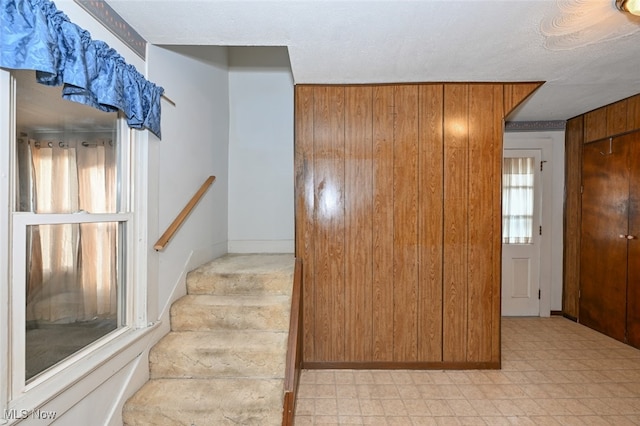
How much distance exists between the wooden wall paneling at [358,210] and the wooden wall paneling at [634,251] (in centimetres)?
275

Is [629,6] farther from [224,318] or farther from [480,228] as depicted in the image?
[224,318]

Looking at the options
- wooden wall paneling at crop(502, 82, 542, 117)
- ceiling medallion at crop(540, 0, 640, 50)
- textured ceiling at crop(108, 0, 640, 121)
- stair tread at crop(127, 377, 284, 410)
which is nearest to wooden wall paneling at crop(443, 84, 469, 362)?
wooden wall paneling at crop(502, 82, 542, 117)

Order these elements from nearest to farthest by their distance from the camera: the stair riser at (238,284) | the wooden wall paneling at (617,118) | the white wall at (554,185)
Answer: the stair riser at (238,284)
the wooden wall paneling at (617,118)
the white wall at (554,185)

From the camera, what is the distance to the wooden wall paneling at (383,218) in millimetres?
2787

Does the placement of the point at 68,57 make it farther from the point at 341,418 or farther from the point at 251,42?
the point at 341,418

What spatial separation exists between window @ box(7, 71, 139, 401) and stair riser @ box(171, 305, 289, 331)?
1.36 ft

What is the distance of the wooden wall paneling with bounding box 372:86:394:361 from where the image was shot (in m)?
2.79

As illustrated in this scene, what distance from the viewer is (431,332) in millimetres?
2781

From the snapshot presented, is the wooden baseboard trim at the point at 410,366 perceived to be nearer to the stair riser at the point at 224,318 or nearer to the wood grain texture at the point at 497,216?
the wood grain texture at the point at 497,216

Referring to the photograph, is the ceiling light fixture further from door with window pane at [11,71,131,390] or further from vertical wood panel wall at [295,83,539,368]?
door with window pane at [11,71,131,390]

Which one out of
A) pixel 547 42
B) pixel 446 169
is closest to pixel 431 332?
pixel 446 169

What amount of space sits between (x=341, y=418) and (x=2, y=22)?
265cm

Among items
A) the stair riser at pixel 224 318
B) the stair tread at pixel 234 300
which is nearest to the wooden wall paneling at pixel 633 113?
the stair tread at pixel 234 300

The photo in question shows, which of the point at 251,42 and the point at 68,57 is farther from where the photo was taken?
the point at 251,42
